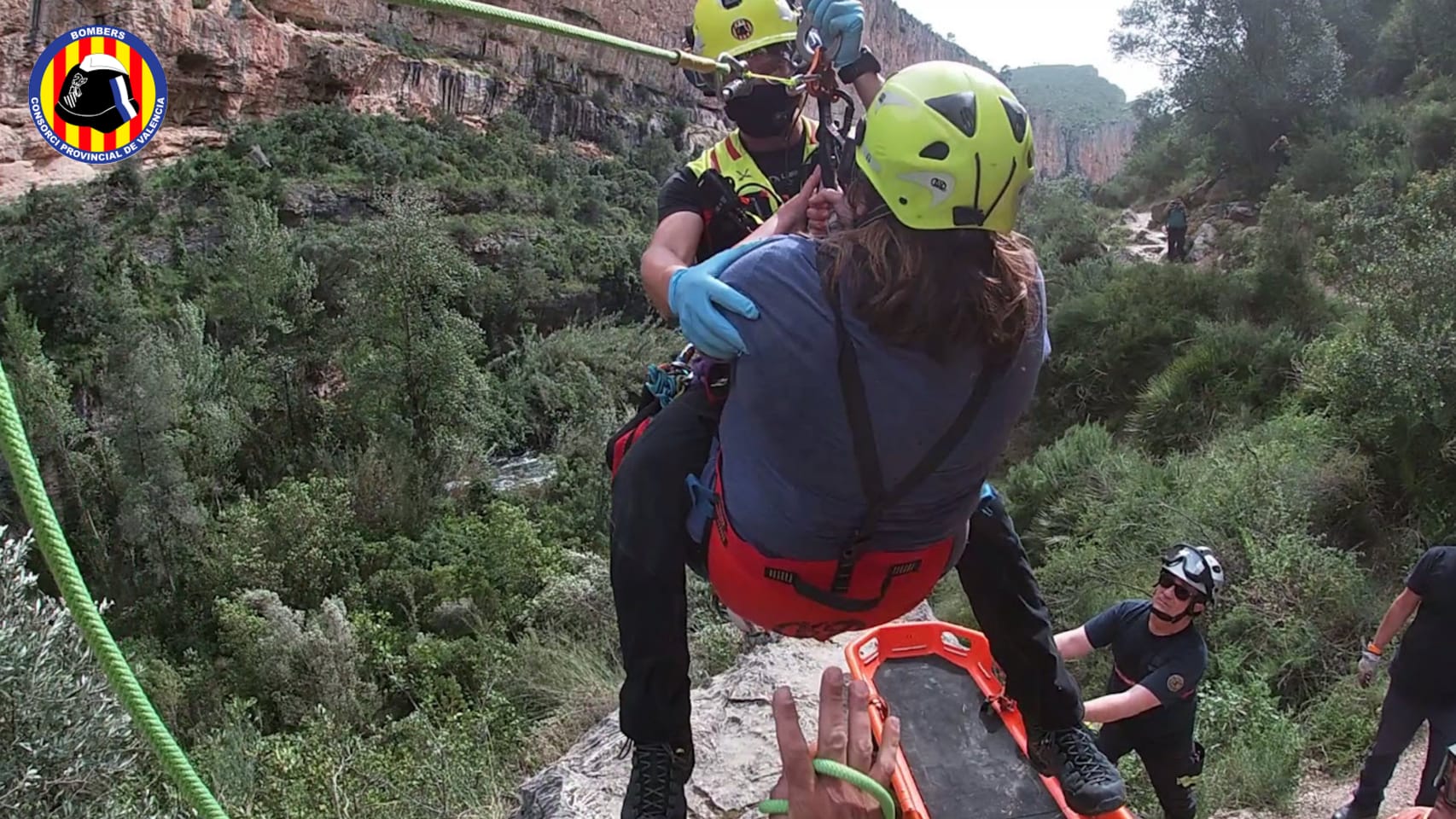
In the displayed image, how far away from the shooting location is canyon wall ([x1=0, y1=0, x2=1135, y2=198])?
28094 millimetres

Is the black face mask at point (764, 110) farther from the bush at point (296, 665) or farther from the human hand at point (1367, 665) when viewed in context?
the bush at point (296, 665)

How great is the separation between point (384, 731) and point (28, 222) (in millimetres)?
21602

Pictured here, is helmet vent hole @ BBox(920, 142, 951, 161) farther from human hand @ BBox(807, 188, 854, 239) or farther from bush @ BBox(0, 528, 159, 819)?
bush @ BBox(0, 528, 159, 819)

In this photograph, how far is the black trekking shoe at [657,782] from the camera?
2.12 m

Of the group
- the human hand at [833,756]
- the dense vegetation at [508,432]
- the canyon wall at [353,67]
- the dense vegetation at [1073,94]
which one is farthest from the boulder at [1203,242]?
the dense vegetation at [1073,94]

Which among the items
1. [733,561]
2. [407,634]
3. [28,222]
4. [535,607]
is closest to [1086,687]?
[733,561]

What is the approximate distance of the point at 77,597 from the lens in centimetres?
144

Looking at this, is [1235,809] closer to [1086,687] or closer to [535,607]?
[1086,687]

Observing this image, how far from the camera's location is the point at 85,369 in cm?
2128

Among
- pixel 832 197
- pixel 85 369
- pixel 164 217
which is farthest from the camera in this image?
pixel 164 217

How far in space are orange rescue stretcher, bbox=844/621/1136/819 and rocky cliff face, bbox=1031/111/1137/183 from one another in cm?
8117

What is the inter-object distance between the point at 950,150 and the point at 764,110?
105cm

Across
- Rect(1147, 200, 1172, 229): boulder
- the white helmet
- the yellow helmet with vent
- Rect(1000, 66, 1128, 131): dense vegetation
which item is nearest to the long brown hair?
the yellow helmet with vent

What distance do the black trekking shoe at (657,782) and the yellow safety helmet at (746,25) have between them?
172 cm
